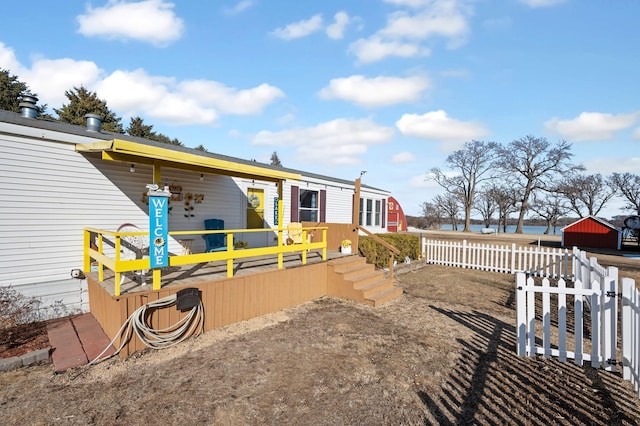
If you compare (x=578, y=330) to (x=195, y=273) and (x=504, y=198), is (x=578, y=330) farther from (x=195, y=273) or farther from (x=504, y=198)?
(x=504, y=198)

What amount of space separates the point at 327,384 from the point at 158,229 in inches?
130

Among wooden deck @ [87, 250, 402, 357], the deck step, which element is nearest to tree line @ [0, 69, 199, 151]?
wooden deck @ [87, 250, 402, 357]

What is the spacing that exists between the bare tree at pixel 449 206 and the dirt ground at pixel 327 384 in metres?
45.6

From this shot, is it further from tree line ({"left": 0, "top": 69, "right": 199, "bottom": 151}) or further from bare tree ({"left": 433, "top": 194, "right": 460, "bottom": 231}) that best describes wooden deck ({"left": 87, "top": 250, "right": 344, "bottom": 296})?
bare tree ({"left": 433, "top": 194, "right": 460, "bottom": 231})

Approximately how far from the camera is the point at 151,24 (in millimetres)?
10156

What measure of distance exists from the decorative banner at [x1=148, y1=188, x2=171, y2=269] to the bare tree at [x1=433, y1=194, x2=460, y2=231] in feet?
157

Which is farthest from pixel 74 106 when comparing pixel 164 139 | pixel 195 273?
pixel 195 273

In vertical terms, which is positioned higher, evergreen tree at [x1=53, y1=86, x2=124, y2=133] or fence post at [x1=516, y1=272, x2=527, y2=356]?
evergreen tree at [x1=53, y1=86, x2=124, y2=133]

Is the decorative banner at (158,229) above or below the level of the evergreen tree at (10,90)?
below

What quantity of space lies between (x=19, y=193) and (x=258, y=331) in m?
4.88

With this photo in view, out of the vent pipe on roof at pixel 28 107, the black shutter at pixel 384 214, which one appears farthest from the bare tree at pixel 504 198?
the vent pipe on roof at pixel 28 107

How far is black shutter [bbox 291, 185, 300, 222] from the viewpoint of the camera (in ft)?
37.6

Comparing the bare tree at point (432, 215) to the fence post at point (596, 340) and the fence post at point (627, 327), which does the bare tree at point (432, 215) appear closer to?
the fence post at point (596, 340)

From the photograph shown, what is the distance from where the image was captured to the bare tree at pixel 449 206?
158 ft
